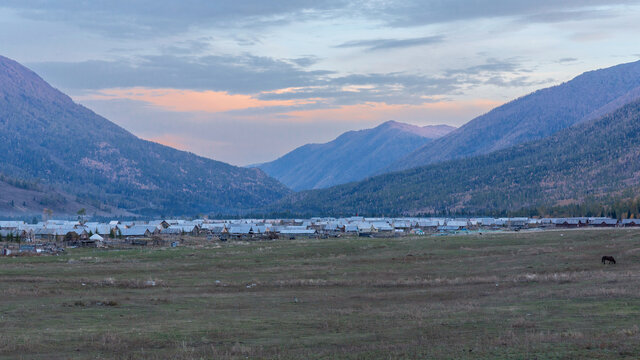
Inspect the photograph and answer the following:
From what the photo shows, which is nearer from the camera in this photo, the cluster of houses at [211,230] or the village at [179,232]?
the village at [179,232]

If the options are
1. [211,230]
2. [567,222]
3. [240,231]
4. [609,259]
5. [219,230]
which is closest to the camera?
[609,259]

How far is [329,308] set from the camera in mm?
35531

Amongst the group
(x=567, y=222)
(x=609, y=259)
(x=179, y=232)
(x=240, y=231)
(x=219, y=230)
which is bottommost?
(x=609, y=259)

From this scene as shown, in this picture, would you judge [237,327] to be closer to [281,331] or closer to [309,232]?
[281,331]

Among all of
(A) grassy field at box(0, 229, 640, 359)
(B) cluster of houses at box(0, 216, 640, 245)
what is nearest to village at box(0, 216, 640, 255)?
(B) cluster of houses at box(0, 216, 640, 245)

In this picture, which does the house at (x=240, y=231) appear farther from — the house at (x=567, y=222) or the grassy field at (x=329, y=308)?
the house at (x=567, y=222)

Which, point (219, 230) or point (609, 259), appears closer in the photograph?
point (609, 259)

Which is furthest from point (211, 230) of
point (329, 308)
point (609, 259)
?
point (329, 308)

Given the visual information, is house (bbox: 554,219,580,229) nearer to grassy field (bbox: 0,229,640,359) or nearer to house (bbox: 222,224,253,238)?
house (bbox: 222,224,253,238)

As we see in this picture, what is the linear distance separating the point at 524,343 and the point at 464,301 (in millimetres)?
13523

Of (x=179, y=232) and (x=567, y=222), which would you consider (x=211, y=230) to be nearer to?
(x=179, y=232)

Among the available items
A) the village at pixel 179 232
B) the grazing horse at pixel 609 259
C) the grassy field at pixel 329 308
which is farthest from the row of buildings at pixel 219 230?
the grazing horse at pixel 609 259

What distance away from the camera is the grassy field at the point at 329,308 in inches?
934

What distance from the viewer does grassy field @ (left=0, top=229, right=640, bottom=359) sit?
934 inches
